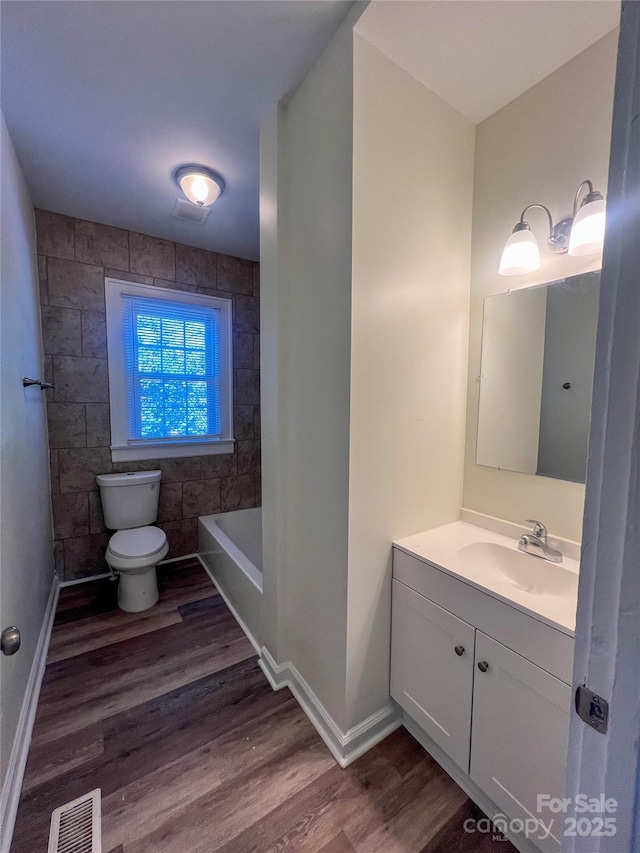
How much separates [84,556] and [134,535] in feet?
1.66

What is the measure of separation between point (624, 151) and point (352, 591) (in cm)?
130

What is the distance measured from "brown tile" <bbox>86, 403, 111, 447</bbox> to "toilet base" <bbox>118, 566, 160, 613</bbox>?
37.8 inches

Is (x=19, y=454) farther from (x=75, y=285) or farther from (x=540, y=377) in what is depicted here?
(x=540, y=377)

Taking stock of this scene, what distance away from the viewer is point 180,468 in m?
2.81

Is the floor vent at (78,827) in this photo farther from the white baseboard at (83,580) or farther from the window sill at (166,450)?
the window sill at (166,450)

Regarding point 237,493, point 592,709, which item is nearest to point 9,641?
point 592,709

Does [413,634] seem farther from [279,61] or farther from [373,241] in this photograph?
[279,61]

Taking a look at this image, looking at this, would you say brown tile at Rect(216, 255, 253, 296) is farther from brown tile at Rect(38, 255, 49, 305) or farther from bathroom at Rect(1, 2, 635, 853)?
brown tile at Rect(38, 255, 49, 305)

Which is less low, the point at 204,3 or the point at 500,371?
the point at 204,3

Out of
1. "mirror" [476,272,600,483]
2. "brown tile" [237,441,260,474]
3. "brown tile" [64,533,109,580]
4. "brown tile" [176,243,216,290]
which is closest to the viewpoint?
"mirror" [476,272,600,483]

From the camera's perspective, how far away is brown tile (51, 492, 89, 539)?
239 cm

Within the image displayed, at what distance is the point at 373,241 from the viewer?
3.91ft

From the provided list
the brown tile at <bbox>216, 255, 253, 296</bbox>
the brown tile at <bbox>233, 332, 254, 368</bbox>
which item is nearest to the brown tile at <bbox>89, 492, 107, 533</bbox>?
the brown tile at <bbox>233, 332, 254, 368</bbox>

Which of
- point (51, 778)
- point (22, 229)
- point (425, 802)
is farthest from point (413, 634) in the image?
point (22, 229)
